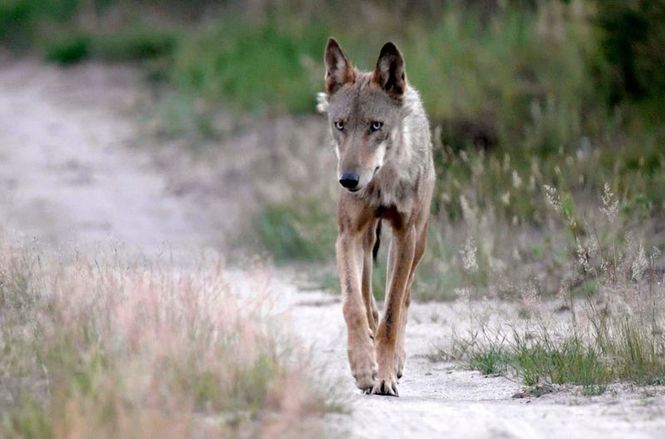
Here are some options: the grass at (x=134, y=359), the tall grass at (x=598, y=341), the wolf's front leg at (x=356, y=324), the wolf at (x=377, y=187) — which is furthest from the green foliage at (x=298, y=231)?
→ the grass at (x=134, y=359)

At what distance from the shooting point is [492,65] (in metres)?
14.6

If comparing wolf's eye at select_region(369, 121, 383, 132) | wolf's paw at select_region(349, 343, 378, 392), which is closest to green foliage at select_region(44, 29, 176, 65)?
wolf's eye at select_region(369, 121, 383, 132)

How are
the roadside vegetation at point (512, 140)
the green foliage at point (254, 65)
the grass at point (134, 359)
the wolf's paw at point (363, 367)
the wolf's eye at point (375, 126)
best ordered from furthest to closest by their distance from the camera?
the green foliage at point (254, 65) → the roadside vegetation at point (512, 140) → the wolf's eye at point (375, 126) → the wolf's paw at point (363, 367) → the grass at point (134, 359)

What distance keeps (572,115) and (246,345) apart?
311 inches

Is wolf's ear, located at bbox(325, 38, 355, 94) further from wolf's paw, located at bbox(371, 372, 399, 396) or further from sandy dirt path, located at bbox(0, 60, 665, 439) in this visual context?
wolf's paw, located at bbox(371, 372, 399, 396)

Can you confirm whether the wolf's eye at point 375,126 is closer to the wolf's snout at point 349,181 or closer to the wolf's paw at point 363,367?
the wolf's snout at point 349,181

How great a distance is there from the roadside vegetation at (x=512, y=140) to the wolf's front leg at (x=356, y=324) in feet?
2.60

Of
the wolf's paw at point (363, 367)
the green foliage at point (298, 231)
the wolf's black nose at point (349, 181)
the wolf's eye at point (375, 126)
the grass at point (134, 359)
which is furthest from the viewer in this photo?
the green foliage at point (298, 231)

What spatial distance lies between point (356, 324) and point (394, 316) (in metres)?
0.35

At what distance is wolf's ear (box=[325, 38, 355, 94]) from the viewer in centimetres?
798

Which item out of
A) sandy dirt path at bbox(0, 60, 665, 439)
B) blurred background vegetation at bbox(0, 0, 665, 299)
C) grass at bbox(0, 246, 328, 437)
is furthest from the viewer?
blurred background vegetation at bbox(0, 0, 665, 299)

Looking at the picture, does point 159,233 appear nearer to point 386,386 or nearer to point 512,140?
point 512,140

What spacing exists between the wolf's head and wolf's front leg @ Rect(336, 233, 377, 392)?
42 cm

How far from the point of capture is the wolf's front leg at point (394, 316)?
718cm
